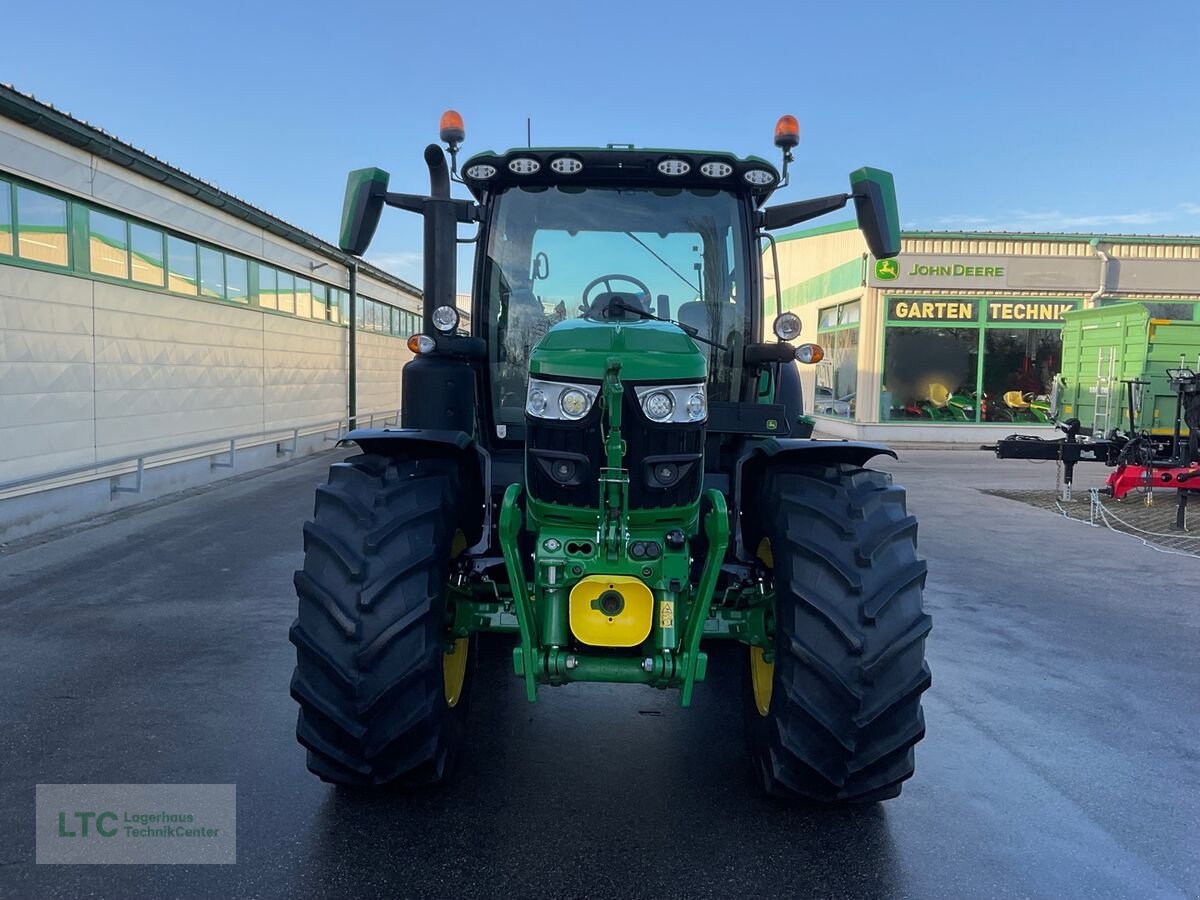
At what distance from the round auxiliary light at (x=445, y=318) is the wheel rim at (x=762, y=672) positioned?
60.0 inches

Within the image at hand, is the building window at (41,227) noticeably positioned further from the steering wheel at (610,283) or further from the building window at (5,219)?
the steering wheel at (610,283)

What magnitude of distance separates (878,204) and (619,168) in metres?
1.10

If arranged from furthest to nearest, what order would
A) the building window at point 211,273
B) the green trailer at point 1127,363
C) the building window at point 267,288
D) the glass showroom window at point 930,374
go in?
the glass showroom window at point 930,374, the building window at point 267,288, the building window at point 211,273, the green trailer at point 1127,363

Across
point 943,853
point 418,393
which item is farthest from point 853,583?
point 418,393

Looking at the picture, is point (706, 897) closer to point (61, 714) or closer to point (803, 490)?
point (803, 490)

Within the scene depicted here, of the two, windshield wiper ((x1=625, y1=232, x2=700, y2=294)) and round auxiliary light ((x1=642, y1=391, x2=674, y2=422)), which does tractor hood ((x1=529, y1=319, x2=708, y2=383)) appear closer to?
round auxiliary light ((x1=642, y1=391, x2=674, y2=422))

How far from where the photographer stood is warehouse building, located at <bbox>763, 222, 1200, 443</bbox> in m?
20.5

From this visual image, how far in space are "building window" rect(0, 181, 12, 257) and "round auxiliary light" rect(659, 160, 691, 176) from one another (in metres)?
7.37

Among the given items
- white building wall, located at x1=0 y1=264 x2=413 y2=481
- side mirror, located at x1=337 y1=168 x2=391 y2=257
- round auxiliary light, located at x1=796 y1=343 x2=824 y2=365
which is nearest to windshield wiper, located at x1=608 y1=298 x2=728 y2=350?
round auxiliary light, located at x1=796 y1=343 x2=824 y2=365

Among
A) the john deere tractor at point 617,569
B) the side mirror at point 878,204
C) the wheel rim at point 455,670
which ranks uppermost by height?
the side mirror at point 878,204

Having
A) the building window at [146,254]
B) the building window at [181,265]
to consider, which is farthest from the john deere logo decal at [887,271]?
the building window at [146,254]

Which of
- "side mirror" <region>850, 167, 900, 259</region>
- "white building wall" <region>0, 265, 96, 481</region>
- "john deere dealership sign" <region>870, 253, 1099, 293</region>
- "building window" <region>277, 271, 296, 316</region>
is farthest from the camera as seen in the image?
"john deere dealership sign" <region>870, 253, 1099, 293</region>

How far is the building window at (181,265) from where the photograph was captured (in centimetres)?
1205

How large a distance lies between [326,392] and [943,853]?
17.8m
